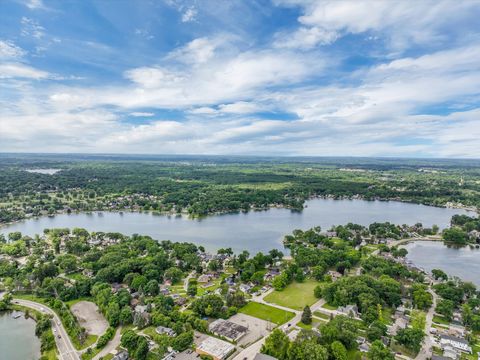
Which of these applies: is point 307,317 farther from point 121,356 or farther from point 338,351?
point 121,356

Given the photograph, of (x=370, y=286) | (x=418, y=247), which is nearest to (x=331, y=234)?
(x=418, y=247)

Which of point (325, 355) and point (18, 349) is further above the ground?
point (325, 355)

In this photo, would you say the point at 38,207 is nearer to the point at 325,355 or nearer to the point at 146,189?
the point at 146,189

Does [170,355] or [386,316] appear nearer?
[170,355]

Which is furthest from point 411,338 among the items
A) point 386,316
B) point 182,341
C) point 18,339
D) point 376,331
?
point 18,339

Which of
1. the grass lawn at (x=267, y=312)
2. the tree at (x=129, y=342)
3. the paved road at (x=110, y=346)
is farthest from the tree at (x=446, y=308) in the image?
the paved road at (x=110, y=346)
